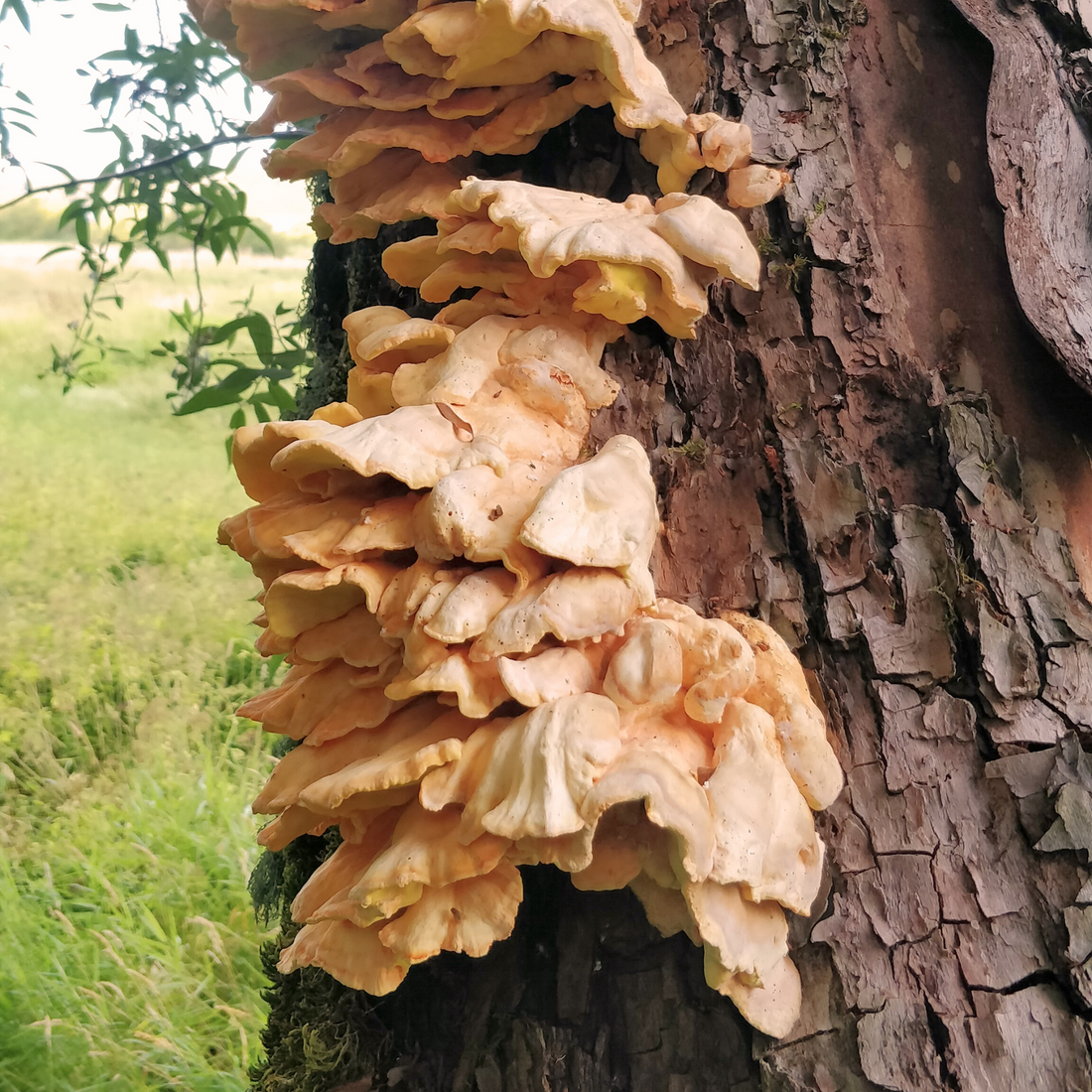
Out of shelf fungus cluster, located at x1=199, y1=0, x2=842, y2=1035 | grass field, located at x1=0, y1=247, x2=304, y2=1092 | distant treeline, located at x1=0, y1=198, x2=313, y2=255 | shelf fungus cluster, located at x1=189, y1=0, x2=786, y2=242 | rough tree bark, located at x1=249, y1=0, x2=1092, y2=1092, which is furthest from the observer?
distant treeline, located at x1=0, y1=198, x2=313, y2=255

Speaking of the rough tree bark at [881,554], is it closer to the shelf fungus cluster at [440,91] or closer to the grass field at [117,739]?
the shelf fungus cluster at [440,91]

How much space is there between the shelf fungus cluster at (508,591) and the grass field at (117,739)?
3.12m

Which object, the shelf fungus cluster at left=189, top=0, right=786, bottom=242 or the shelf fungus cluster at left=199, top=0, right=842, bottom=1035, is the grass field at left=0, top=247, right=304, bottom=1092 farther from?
the shelf fungus cluster at left=189, top=0, right=786, bottom=242

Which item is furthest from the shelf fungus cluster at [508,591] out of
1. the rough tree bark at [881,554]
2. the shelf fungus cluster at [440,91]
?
the rough tree bark at [881,554]

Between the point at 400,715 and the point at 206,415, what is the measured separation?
455 inches

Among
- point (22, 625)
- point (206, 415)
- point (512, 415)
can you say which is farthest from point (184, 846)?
point (206, 415)

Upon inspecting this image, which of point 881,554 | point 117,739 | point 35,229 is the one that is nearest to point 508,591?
point 881,554

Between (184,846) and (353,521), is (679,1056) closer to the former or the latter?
(353,521)

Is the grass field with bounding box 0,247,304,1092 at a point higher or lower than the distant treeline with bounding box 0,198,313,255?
lower

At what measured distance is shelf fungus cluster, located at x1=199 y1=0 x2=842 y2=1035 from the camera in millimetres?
1115

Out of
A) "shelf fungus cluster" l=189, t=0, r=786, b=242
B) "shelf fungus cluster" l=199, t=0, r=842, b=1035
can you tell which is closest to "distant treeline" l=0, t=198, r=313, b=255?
"shelf fungus cluster" l=189, t=0, r=786, b=242

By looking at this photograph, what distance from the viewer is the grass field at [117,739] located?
4012 millimetres

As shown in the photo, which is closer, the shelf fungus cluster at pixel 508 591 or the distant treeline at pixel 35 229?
the shelf fungus cluster at pixel 508 591

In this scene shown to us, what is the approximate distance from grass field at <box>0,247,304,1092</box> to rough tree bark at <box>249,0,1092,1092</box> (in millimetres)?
2700
